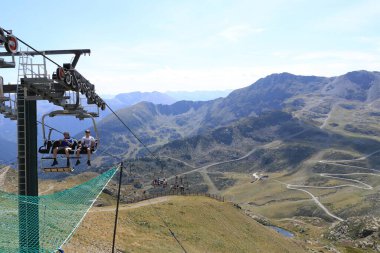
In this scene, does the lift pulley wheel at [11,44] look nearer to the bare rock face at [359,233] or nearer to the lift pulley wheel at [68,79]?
the lift pulley wheel at [68,79]

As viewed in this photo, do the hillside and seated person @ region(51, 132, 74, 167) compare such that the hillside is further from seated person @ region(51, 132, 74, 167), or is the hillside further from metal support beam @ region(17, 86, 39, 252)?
metal support beam @ region(17, 86, 39, 252)

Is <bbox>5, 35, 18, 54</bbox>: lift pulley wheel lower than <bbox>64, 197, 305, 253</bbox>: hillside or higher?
higher

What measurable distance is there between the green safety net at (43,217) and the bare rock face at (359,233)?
88.6 m

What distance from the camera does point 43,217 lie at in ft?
79.6

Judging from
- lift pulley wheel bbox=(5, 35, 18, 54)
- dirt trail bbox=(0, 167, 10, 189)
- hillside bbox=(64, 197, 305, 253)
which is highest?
lift pulley wheel bbox=(5, 35, 18, 54)

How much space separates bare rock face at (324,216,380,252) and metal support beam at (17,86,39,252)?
9658cm

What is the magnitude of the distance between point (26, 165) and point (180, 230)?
40.6 m

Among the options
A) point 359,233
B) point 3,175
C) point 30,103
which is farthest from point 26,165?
point 359,233

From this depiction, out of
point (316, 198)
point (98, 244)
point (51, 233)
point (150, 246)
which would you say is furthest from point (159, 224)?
point (316, 198)

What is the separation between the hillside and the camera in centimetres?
4372

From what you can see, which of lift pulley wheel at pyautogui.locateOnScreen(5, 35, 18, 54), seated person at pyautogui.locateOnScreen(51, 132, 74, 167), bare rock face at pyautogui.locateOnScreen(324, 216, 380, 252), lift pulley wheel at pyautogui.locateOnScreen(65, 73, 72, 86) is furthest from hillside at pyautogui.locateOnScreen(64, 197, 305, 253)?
bare rock face at pyautogui.locateOnScreen(324, 216, 380, 252)

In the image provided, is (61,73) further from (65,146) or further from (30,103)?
(65,146)

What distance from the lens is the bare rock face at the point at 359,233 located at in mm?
101812

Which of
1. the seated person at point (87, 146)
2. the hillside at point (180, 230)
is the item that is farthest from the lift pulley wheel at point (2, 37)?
the hillside at point (180, 230)
